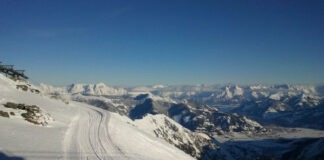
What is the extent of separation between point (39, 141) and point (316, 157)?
199830 mm

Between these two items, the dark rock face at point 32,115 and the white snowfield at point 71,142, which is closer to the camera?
the white snowfield at point 71,142

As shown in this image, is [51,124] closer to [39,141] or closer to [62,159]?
[39,141]

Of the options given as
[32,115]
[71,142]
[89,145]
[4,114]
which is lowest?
[89,145]

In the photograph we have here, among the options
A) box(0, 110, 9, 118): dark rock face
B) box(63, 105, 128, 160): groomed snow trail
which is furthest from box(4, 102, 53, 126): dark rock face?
box(63, 105, 128, 160): groomed snow trail

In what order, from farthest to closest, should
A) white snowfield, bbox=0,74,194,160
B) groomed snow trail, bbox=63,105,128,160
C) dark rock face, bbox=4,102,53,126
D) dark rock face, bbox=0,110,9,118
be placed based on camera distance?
dark rock face, bbox=4,102,53,126 < dark rock face, bbox=0,110,9,118 < groomed snow trail, bbox=63,105,128,160 < white snowfield, bbox=0,74,194,160

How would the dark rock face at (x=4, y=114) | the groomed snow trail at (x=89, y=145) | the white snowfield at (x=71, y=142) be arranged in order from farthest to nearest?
the dark rock face at (x=4, y=114)
the groomed snow trail at (x=89, y=145)
the white snowfield at (x=71, y=142)

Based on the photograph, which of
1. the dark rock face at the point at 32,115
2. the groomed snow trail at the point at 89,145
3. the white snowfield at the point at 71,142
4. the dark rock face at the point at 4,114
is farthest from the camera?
the dark rock face at the point at 32,115

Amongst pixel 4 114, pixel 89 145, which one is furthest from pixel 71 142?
pixel 4 114

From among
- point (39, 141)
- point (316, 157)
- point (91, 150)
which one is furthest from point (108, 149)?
point (316, 157)

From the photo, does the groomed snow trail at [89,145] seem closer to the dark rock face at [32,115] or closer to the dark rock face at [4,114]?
the dark rock face at [32,115]

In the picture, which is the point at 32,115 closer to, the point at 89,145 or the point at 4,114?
the point at 4,114

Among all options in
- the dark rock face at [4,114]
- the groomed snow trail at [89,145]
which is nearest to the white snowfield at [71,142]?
the groomed snow trail at [89,145]

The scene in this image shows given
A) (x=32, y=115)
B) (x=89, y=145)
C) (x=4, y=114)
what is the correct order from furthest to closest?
(x=32, y=115) → (x=4, y=114) → (x=89, y=145)

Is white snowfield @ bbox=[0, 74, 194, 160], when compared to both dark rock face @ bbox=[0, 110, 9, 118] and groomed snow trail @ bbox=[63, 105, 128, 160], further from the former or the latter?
dark rock face @ bbox=[0, 110, 9, 118]
